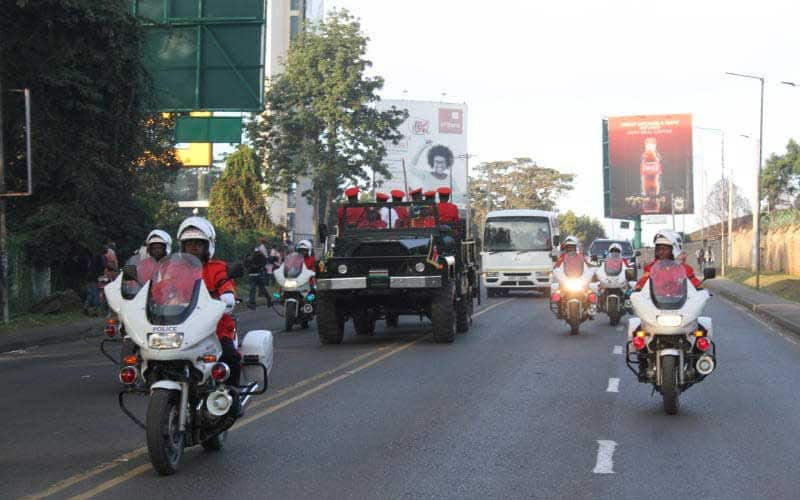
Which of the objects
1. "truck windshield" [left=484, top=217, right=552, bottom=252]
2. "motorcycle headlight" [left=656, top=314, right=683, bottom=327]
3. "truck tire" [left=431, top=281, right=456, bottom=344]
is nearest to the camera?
"motorcycle headlight" [left=656, top=314, right=683, bottom=327]

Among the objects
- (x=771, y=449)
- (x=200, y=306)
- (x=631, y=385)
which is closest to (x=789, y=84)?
(x=631, y=385)

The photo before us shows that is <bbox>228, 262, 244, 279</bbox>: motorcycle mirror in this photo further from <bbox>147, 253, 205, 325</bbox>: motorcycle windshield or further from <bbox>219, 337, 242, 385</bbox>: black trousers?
<bbox>219, 337, 242, 385</bbox>: black trousers

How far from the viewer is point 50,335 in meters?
22.9

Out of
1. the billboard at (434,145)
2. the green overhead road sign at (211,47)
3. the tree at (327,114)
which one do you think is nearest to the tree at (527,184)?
the billboard at (434,145)

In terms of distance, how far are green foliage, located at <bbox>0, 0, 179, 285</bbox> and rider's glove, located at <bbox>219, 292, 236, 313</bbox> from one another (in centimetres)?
1967

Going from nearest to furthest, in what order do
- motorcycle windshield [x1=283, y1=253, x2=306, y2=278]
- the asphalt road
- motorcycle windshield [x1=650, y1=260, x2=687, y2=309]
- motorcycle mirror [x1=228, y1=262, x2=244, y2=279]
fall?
1. the asphalt road
2. motorcycle mirror [x1=228, y1=262, x2=244, y2=279]
3. motorcycle windshield [x1=650, y1=260, x2=687, y2=309]
4. motorcycle windshield [x1=283, y1=253, x2=306, y2=278]

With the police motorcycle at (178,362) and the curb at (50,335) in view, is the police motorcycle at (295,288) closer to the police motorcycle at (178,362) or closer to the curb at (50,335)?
the curb at (50,335)

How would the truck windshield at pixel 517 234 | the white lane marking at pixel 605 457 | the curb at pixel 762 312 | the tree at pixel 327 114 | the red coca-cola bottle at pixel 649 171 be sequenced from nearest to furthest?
the white lane marking at pixel 605 457 → the curb at pixel 762 312 → the truck windshield at pixel 517 234 → the tree at pixel 327 114 → the red coca-cola bottle at pixel 649 171

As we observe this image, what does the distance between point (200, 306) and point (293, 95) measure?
5874 cm

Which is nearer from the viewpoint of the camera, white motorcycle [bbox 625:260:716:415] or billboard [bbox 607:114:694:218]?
white motorcycle [bbox 625:260:716:415]

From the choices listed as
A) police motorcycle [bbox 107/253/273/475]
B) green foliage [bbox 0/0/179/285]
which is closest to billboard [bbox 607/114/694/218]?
green foliage [bbox 0/0/179/285]

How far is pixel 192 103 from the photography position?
31.1 meters

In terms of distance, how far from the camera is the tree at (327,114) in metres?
65.0

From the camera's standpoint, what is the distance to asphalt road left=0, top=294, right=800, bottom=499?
8078 mm
